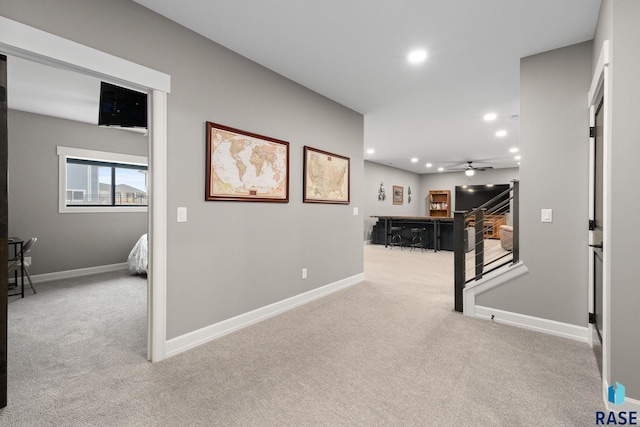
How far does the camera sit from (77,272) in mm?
5098

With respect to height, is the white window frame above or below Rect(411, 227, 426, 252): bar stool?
above

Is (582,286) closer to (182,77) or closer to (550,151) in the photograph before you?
(550,151)

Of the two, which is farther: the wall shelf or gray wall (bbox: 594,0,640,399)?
the wall shelf

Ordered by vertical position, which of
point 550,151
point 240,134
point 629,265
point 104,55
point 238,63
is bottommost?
point 629,265

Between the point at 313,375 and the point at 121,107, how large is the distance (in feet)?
10.1

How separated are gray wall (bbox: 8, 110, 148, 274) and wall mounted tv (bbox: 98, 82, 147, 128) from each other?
2717 mm

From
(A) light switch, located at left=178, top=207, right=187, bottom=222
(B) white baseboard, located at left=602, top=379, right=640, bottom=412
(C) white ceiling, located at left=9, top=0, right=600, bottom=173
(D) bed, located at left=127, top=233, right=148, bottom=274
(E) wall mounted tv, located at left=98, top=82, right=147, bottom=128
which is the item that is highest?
(C) white ceiling, located at left=9, top=0, right=600, bottom=173

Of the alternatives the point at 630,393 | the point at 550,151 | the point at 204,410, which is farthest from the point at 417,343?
the point at 550,151

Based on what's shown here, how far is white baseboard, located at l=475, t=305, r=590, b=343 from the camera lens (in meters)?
2.65

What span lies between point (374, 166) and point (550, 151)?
7.36 metres

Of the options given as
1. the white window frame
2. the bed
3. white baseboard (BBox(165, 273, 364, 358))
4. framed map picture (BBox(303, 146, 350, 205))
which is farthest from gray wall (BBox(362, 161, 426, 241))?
the bed

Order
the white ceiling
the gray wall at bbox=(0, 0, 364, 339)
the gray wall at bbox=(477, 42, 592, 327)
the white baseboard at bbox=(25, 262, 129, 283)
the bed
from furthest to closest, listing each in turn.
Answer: the bed
the white baseboard at bbox=(25, 262, 129, 283)
the gray wall at bbox=(477, 42, 592, 327)
the white ceiling
the gray wall at bbox=(0, 0, 364, 339)

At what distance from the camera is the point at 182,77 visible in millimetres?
2447

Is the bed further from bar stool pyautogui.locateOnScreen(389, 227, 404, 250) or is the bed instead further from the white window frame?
bar stool pyautogui.locateOnScreen(389, 227, 404, 250)
